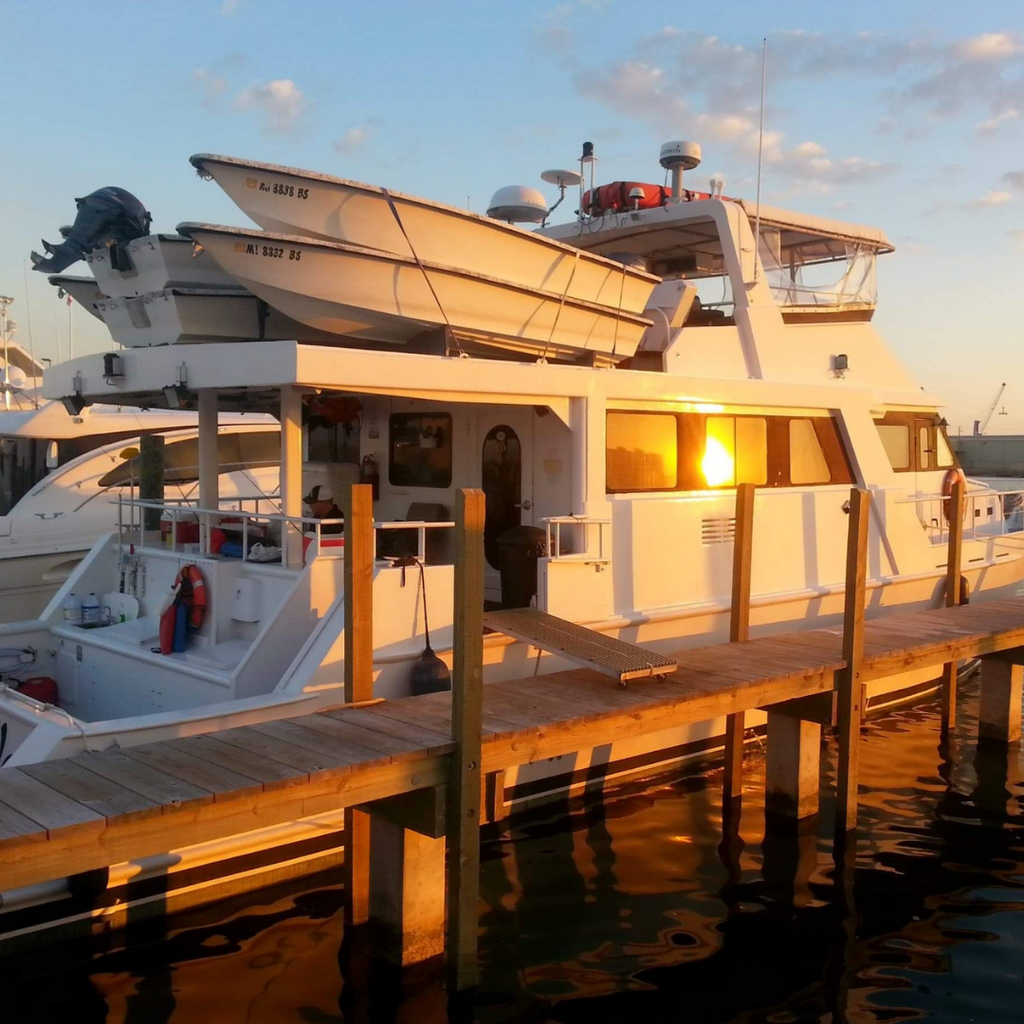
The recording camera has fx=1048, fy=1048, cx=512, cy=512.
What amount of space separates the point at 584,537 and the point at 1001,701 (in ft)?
14.6

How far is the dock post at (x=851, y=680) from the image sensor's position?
7.27 m

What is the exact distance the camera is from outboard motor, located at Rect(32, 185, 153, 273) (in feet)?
25.6

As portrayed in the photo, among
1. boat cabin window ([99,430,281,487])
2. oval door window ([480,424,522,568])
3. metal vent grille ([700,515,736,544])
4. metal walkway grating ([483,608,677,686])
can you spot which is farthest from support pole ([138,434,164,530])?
boat cabin window ([99,430,281,487])

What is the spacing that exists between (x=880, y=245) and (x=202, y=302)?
8.03 metres

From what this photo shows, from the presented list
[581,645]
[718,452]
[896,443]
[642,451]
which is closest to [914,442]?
[896,443]

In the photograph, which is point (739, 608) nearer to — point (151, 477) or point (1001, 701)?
point (1001, 701)

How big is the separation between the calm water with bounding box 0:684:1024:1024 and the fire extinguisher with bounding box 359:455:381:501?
366 centimetres

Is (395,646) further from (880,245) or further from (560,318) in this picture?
(880,245)

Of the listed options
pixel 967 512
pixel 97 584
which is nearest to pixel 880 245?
pixel 967 512

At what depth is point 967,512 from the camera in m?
12.3

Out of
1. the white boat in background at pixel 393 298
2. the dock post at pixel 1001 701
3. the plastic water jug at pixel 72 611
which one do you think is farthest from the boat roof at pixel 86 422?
the dock post at pixel 1001 701

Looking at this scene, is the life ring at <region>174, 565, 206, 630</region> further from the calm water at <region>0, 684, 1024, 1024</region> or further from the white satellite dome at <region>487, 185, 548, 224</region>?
the white satellite dome at <region>487, 185, 548, 224</region>

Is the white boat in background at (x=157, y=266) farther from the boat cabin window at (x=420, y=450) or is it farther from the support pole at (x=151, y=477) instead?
the boat cabin window at (x=420, y=450)

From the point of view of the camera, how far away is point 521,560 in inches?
301
